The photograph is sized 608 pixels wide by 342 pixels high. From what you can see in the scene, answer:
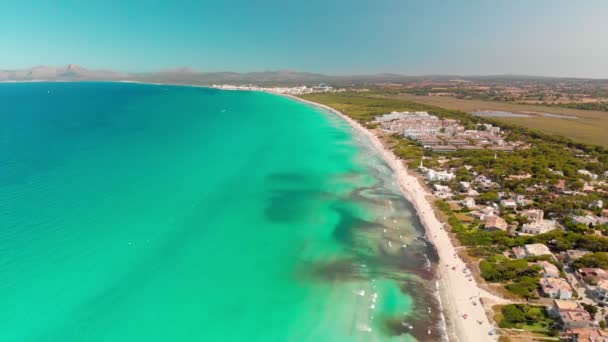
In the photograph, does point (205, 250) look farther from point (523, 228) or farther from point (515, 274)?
point (523, 228)

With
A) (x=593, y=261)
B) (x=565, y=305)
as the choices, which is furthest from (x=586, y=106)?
(x=565, y=305)

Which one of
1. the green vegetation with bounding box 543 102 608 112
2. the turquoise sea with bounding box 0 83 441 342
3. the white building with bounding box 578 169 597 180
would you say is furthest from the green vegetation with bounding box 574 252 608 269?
the green vegetation with bounding box 543 102 608 112

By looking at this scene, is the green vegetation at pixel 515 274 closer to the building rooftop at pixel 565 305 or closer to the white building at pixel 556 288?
the white building at pixel 556 288

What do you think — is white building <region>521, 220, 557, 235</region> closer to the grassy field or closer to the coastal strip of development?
the coastal strip of development

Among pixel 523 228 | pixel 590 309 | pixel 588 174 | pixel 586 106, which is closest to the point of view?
pixel 590 309

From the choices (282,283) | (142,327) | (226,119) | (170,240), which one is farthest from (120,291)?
(226,119)

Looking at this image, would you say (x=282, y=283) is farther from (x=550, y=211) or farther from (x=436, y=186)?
(x=550, y=211)
